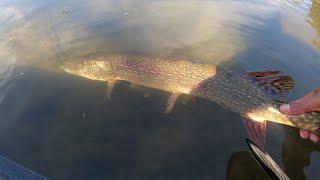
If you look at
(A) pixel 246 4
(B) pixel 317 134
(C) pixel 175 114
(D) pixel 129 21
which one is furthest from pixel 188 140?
(A) pixel 246 4

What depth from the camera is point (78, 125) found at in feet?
11.2

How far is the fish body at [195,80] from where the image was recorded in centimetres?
334

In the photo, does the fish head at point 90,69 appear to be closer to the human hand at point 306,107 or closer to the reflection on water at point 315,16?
the human hand at point 306,107

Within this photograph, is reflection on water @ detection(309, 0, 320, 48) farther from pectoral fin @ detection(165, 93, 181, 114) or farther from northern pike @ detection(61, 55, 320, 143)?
pectoral fin @ detection(165, 93, 181, 114)

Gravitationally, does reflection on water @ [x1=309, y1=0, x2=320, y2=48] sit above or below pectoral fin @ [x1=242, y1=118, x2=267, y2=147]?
above

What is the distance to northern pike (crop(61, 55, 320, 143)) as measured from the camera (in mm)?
3340

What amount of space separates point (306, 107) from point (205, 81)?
1307 mm

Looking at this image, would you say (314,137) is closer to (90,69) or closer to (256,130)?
(256,130)

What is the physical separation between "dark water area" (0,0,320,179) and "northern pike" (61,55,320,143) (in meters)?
0.12

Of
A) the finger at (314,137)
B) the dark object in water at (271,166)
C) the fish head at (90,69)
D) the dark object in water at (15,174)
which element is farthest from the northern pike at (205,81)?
the dark object in water at (15,174)

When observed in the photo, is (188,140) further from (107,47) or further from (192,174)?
(107,47)

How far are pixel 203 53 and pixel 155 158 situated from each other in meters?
2.05

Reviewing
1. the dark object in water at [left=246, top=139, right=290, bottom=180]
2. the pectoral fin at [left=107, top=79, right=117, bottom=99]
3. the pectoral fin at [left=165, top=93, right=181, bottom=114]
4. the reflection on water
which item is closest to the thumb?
the dark object in water at [left=246, top=139, right=290, bottom=180]

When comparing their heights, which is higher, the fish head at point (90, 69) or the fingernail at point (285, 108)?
the fingernail at point (285, 108)
